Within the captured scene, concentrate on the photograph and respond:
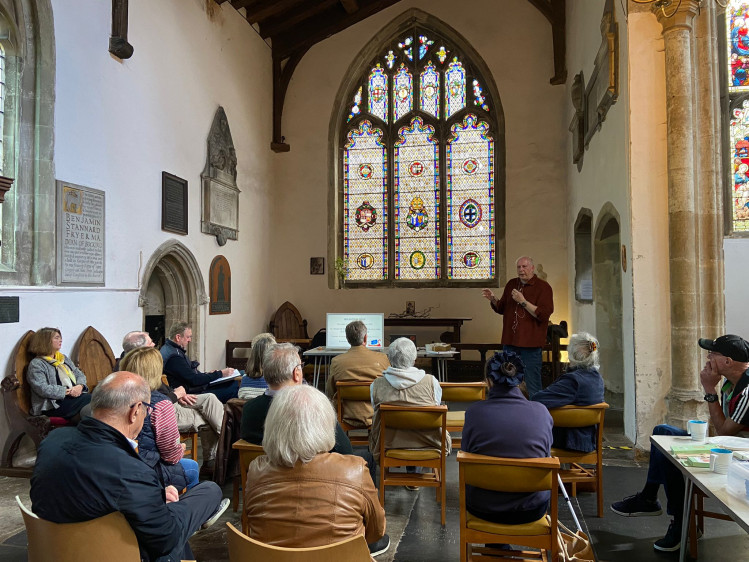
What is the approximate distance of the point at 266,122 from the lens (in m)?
10.3

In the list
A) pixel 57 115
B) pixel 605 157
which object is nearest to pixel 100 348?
pixel 57 115

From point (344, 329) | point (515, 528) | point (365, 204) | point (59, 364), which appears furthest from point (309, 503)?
point (365, 204)

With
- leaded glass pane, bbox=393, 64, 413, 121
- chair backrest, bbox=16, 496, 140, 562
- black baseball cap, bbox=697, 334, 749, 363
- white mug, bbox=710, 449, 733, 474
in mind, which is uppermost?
leaded glass pane, bbox=393, 64, 413, 121

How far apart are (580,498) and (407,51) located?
29.1ft

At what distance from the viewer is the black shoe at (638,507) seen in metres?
3.37

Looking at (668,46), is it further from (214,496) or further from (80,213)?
(80,213)

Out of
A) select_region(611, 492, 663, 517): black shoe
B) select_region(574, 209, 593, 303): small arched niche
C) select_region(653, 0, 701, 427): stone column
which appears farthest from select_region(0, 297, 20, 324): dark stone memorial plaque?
select_region(574, 209, 593, 303): small arched niche

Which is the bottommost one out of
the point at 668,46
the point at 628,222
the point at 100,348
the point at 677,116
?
the point at 100,348

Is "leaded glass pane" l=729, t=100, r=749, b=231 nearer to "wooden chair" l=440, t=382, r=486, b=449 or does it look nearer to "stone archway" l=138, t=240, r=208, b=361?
"wooden chair" l=440, t=382, r=486, b=449

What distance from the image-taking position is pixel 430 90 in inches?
418

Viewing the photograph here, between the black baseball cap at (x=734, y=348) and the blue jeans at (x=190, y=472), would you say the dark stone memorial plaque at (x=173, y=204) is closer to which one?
the blue jeans at (x=190, y=472)

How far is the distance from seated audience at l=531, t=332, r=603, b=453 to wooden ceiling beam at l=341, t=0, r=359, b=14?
8.13m

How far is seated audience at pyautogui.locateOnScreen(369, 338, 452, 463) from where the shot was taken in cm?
347

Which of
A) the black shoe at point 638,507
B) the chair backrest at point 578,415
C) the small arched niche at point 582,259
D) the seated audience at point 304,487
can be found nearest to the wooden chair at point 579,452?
the chair backrest at point 578,415
